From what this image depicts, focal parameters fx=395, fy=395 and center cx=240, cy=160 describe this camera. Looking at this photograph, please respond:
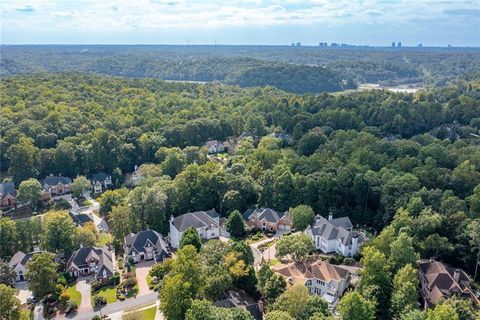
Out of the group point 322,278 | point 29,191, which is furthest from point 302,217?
point 29,191

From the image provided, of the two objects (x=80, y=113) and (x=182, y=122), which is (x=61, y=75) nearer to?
(x=80, y=113)

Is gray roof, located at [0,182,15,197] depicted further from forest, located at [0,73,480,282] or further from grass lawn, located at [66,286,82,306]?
grass lawn, located at [66,286,82,306]

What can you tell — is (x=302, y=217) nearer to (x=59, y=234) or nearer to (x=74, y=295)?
(x=74, y=295)

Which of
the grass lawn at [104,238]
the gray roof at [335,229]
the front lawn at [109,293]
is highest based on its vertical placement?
the gray roof at [335,229]

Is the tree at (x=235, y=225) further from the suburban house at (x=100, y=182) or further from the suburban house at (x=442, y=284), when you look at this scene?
the suburban house at (x=100, y=182)

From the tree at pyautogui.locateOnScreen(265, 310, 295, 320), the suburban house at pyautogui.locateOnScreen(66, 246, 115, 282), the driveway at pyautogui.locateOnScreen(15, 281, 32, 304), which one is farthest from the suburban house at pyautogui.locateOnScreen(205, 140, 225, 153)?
the tree at pyautogui.locateOnScreen(265, 310, 295, 320)

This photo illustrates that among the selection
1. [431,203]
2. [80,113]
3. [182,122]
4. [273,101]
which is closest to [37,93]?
[80,113]

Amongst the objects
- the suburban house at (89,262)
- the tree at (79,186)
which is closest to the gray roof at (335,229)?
the suburban house at (89,262)
